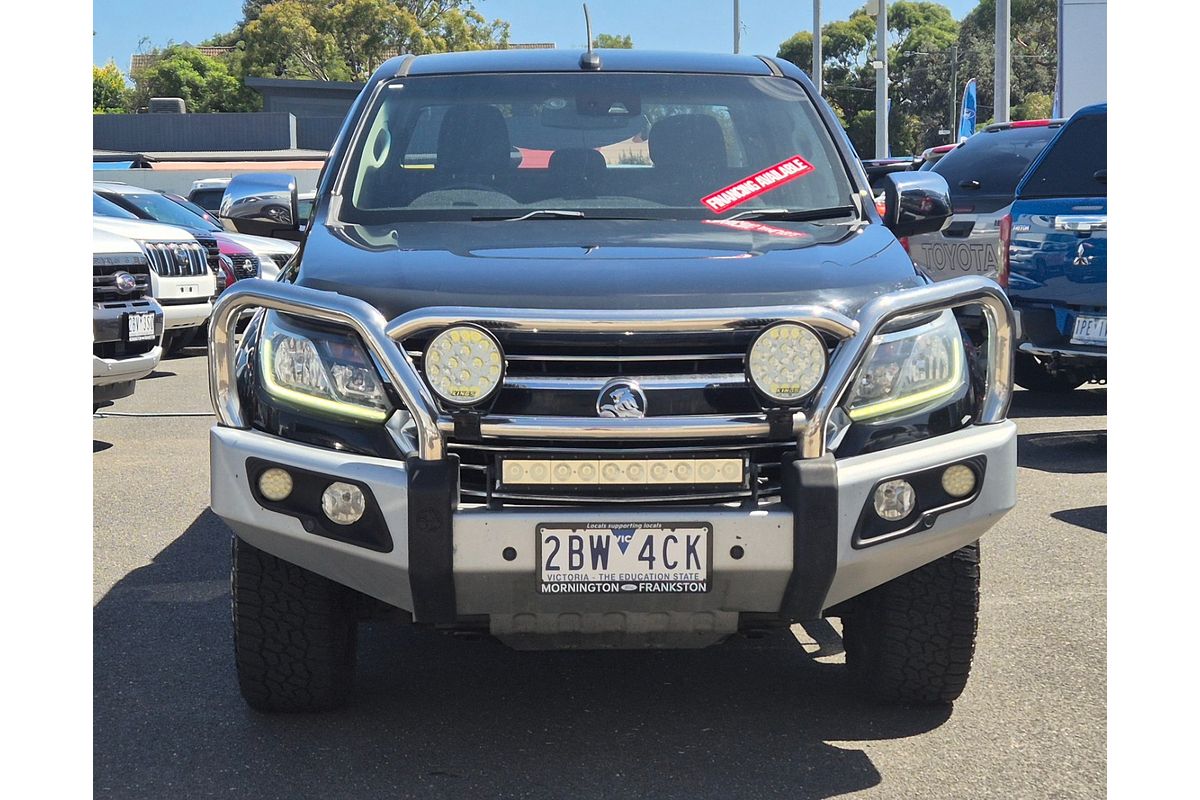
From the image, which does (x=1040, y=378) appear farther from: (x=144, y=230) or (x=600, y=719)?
(x=600, y=719)

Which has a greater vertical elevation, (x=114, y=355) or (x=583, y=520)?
(x=114, y=355)

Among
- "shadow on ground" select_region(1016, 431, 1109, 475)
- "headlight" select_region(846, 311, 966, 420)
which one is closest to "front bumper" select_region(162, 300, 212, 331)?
"shadow on ground" select_region(1016, 431, 1109, 475)

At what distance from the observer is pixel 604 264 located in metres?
3.72

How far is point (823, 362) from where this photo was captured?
11.4 ft

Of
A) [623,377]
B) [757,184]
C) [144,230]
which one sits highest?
[144,230]

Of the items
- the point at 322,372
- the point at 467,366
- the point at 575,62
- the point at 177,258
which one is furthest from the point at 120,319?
the point at 467,366

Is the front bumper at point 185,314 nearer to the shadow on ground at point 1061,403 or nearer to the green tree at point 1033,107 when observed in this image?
the shadow on ground at point 1061,403

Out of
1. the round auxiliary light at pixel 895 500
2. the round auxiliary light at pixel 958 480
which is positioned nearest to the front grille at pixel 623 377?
the round auxiliary light at pixel 895 500

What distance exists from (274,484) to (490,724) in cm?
95

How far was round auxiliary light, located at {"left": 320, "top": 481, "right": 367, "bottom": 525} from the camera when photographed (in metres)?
3.45

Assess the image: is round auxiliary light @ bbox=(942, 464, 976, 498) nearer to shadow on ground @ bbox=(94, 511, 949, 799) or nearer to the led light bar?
the led light bar

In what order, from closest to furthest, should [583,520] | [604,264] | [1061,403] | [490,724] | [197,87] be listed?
[583,520] < [604,264] < [490,724] < [1061,403] < [197,87]

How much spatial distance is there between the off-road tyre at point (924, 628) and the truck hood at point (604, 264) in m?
0.75

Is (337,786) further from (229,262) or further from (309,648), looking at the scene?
(229,262)
